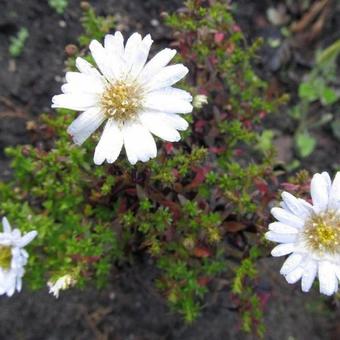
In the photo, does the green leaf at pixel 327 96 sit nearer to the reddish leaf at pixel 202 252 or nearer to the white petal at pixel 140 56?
the reddish leaf at pixel 202 252

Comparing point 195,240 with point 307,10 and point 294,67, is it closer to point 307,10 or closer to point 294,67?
point 294,67

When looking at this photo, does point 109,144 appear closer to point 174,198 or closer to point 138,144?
point 138,144

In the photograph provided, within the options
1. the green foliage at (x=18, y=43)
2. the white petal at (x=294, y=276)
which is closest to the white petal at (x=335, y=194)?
the white petal at (x=294, y=276)

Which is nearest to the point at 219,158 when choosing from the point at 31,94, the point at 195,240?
the point at 195,240

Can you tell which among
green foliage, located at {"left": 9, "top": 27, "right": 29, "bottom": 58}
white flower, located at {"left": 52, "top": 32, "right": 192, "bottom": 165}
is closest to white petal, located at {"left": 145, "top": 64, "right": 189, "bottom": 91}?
white flower, located at {"left": 52, "top": 32, "right": 192, "bottom": 165}

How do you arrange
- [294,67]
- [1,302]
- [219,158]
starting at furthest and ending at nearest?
[294,67], [1,302], [219,158]

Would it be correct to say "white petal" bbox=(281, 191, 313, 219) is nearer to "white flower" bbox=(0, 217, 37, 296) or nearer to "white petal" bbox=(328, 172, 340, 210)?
"white petal" bbox=(328, 172, 340, 210)

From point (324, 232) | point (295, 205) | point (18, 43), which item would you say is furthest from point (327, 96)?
point (18, 43)
